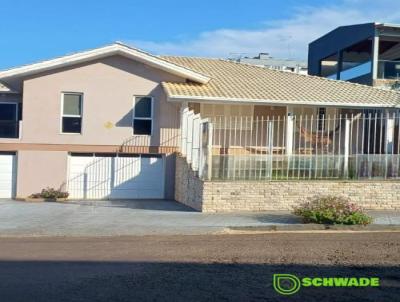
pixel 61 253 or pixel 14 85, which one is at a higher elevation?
pixel 14 85

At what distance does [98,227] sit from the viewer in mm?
13203

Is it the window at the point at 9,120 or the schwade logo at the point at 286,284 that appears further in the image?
the window at the point at 9,120

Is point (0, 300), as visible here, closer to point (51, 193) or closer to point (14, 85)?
point (51, 193)

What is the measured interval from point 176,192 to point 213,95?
3.92 meters

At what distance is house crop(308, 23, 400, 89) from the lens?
2556 centimetres

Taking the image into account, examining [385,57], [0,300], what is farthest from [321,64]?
[0,300]

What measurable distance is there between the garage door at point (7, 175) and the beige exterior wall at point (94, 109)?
779 millimetres

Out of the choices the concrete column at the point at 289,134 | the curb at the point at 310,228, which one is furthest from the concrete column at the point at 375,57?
the curb at the point at 310,228

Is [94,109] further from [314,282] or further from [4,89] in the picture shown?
[314,282]

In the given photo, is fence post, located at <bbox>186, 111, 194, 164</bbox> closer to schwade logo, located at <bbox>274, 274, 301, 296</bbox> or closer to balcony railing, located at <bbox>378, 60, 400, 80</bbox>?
schwade logo, located at <bbox>274, 274, 301, 296</bbox>

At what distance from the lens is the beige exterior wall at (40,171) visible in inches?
814

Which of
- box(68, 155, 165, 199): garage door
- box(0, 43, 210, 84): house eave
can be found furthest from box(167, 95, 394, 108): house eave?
box(68, 155, 165, 199): garage door

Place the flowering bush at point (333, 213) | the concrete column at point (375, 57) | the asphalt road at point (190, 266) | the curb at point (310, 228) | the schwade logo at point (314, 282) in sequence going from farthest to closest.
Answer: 1. the concrete column at point (375, 57)
2. the flowering bush at point (333, 213)
3. the curb at point (310, 228)
4. the schwade logo at point (314, 282)
5. the asphalt road at point (190, 266)

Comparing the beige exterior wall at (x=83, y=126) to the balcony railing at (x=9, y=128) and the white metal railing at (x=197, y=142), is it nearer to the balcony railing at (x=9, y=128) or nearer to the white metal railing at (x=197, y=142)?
the balcony railing at (x=9, y=128)
